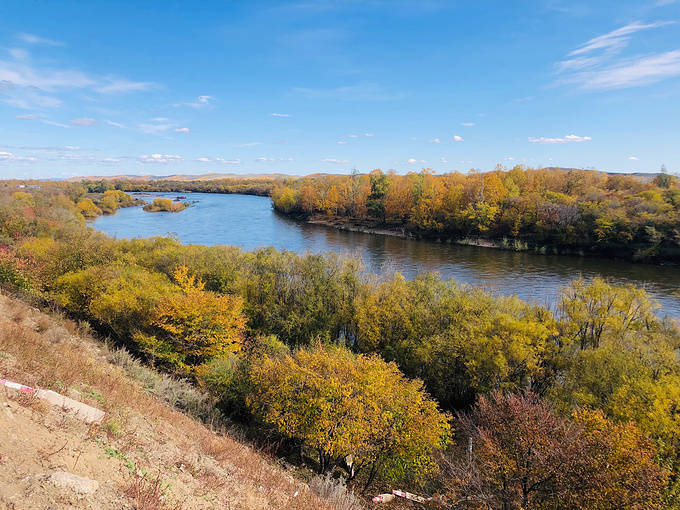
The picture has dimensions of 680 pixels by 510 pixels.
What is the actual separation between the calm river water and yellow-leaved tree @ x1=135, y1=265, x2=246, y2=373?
20.6 m

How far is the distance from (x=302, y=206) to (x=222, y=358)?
8380 centimetres

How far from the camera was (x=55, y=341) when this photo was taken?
14945mm

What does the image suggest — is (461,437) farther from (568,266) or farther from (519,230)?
(519,230)

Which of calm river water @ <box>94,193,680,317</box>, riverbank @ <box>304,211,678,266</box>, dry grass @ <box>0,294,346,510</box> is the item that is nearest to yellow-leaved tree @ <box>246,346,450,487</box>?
dry grass @ <box>0,294,346,510</box>

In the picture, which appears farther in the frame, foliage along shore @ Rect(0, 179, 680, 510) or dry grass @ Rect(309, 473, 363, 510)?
foliage along shore @ Rect(0, 179, 680, 510)

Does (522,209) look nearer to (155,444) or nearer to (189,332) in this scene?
(189,332)

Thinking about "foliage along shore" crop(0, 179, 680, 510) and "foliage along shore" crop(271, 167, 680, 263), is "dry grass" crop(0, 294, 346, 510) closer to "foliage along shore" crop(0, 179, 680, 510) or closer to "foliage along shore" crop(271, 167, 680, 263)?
"foliage along shore" crop(0, 179, 680, 510)

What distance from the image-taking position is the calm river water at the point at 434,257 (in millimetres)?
41000

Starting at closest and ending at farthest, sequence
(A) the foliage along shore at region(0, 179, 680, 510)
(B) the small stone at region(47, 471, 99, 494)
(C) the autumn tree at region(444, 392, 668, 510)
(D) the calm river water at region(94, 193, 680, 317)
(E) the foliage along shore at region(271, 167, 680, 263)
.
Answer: (B) the small stone at region(47, 471, 99, 494)
(C) the autumn tree at region(444, 392, 668, 510)
(A) the foliage along shore at region(0, 179, 680, 510)
(D) the calm river water at region(94, 193, 680, 317)
(E) the foliage along shore at region(271, 167, 680, 263)

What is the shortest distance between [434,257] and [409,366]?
3348cm

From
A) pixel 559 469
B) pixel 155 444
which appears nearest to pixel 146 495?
pixel 155 444

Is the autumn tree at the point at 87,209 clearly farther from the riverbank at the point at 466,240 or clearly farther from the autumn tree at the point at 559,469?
the autumn tree at the point at 559,469

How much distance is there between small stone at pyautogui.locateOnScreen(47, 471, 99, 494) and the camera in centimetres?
564

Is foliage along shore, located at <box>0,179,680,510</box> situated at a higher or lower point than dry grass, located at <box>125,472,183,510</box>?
lower
